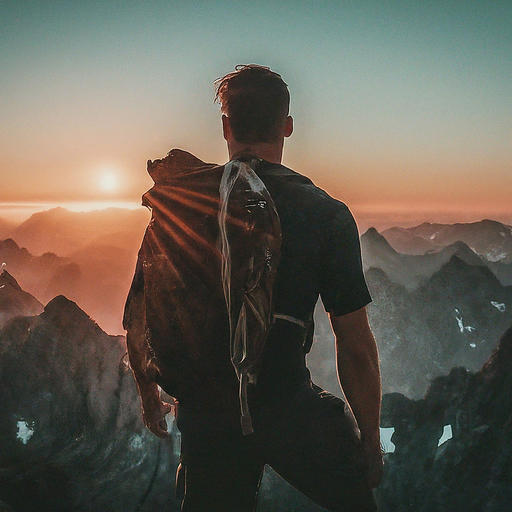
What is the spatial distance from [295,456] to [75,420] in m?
13.8

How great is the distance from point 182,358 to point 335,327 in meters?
0.77

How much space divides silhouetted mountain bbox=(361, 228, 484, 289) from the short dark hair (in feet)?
91.3

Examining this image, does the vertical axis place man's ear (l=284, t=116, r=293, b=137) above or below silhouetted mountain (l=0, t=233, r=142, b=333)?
above

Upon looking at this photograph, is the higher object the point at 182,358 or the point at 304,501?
the point at 182,358

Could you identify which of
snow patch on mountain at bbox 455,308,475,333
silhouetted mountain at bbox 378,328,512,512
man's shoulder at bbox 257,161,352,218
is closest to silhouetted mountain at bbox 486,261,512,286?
snow patch on mountain at bbox 455,308,475,333

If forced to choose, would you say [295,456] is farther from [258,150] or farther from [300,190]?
[258,150]

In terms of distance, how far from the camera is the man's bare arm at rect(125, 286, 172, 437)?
2527 millimetres

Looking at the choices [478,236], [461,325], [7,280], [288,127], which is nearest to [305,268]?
[288,127]

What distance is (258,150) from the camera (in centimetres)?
227

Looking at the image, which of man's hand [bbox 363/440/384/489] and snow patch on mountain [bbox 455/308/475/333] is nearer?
man's hand [bbox 363/440/384/489]

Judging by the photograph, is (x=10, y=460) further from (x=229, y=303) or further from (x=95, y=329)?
(x=229, y=303)

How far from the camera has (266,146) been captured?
7.49 feet

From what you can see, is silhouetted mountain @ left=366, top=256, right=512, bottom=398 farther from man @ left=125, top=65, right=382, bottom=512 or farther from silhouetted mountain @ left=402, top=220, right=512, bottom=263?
man @ left=125, top=65, right=382, bottom=512

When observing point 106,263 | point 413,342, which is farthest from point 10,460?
point 413,342
